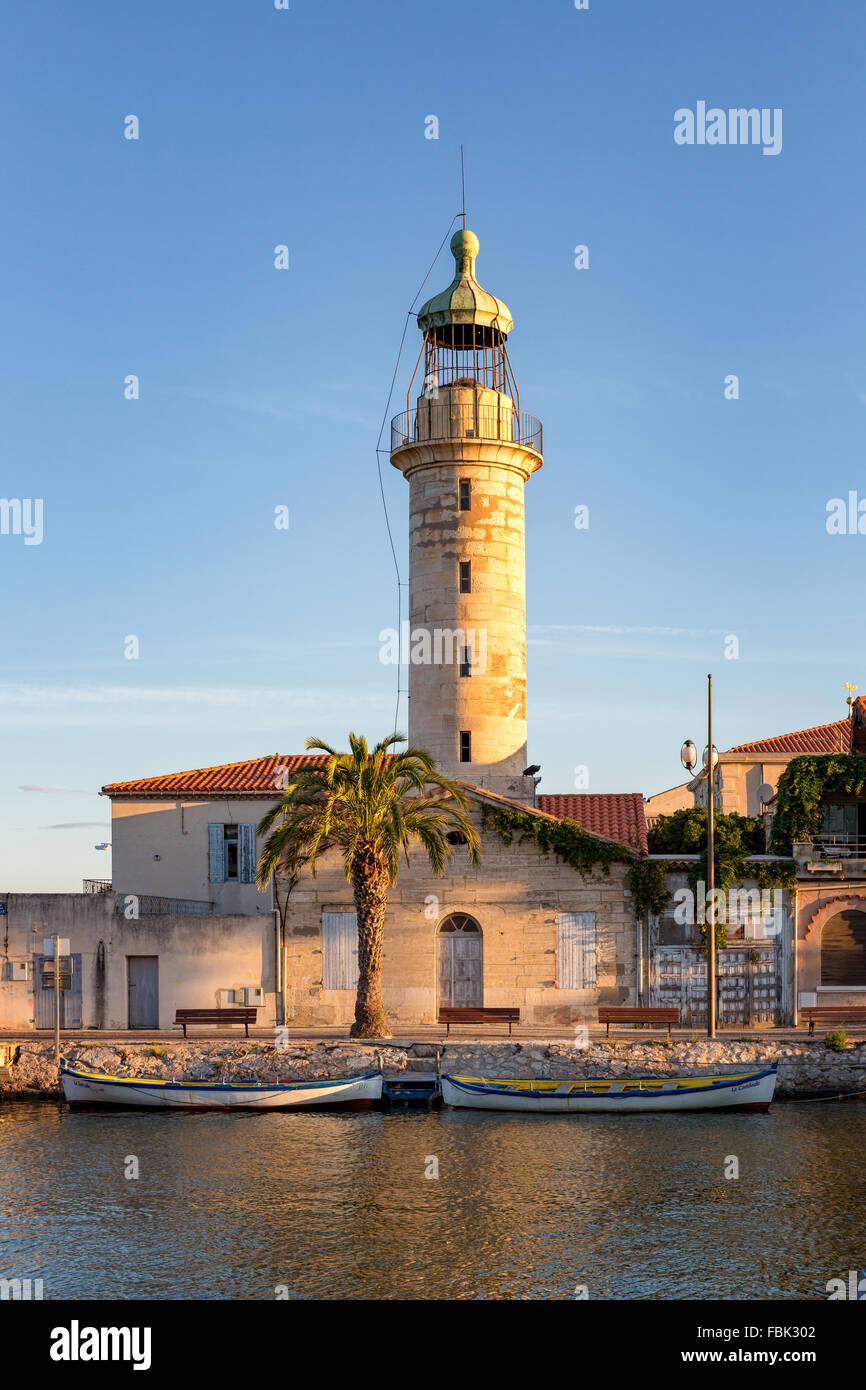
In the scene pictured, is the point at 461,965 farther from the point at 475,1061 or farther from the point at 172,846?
the point at 172,846

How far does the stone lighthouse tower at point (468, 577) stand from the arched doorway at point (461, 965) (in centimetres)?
595

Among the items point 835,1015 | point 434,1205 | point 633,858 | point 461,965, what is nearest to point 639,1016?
point 633,858

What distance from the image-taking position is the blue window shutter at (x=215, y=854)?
4966cm

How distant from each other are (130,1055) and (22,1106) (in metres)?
2.89

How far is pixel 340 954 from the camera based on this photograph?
1592 inches

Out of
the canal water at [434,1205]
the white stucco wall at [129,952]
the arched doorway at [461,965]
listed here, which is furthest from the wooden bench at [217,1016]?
the arched doorway at [461,965]

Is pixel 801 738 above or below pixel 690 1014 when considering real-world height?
above

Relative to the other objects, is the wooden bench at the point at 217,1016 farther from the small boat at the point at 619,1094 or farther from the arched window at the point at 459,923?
the small boat at the point at 619,1094

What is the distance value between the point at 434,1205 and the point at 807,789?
23.5 meters

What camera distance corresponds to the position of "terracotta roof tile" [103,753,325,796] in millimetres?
49844

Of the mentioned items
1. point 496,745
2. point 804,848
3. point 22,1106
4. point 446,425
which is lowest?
point 22,1106
